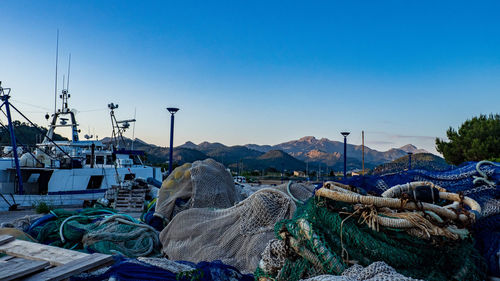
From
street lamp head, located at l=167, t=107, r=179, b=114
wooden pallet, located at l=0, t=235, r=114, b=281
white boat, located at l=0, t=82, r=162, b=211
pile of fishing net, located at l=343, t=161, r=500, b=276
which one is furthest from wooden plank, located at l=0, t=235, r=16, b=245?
white boat, located at l=0, t=82, r=162, b=211

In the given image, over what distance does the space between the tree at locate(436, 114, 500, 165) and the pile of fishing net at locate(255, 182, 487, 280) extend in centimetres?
2437

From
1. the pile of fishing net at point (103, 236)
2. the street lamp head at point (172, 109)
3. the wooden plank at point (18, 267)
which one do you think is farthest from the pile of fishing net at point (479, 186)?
the street lamp head at point (172, 109)

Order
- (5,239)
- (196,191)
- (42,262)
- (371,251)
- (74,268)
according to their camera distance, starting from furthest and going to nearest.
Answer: (196,191)
(5,239)
(42,262)
(74,268)
(371,251)

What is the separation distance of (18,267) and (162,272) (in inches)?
44.2

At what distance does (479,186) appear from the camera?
289cm

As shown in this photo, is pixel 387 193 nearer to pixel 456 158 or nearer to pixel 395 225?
pixel 395 225

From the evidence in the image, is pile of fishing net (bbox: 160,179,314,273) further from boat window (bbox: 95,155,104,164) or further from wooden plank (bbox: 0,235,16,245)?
boat window (bbox: 95,155,104,164)

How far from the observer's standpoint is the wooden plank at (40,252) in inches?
117

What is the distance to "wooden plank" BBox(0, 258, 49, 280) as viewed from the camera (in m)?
2.48

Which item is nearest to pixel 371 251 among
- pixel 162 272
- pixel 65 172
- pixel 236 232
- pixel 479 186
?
pixel 479 186

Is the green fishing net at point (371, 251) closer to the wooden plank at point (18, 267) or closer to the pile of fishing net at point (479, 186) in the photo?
the pile of fishing net at point (479, 186)

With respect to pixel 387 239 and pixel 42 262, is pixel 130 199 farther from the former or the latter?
pixel 387 239

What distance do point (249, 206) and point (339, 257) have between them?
6.10 feet

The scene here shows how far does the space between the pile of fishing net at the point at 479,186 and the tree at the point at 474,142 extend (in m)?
23.4
